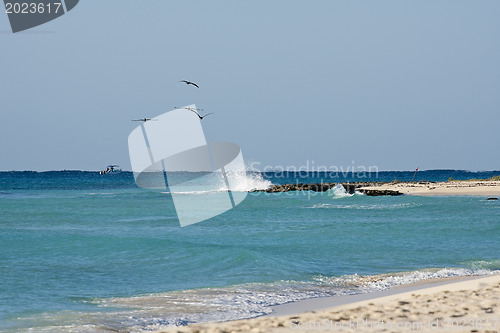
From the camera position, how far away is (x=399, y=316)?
900 centimetres

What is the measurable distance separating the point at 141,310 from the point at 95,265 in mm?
6006

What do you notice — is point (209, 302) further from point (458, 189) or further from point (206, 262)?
point (458, 189)

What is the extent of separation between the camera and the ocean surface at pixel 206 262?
11.0 metres

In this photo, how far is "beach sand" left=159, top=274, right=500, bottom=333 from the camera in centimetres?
834

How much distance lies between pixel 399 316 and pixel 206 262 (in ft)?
27.8

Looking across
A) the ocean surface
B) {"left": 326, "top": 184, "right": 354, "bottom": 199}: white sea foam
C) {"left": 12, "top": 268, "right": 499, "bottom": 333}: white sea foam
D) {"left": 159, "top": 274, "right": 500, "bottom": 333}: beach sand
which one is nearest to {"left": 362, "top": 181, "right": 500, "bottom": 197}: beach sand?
{"left": 326, "top": 184, "right": 354, "bottom": 199}: white sea foam

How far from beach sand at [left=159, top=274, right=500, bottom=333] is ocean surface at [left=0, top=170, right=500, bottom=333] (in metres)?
1.31

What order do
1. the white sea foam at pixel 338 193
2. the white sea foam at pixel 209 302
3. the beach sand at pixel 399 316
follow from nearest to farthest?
1. the beach sand at pixel 399 316
2. the white sea foam at pixel 209 302
3. the white sea foam at pixel 338 193

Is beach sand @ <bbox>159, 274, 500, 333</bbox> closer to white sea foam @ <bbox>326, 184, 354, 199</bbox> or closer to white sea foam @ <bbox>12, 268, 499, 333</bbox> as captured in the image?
white sea foam @ <bbox>12, 268, 499, 333</bbox>

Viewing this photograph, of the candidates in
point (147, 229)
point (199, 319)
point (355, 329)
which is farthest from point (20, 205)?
point (355, 329)

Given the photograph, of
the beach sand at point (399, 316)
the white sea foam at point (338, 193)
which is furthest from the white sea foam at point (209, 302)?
the white sea foam at point (338, 193)

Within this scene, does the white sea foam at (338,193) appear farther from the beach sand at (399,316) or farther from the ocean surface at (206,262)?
the beach sand at (399,316)

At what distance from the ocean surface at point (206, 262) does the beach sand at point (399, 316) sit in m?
1.31

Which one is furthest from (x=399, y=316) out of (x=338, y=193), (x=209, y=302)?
(x=338, y=193)
